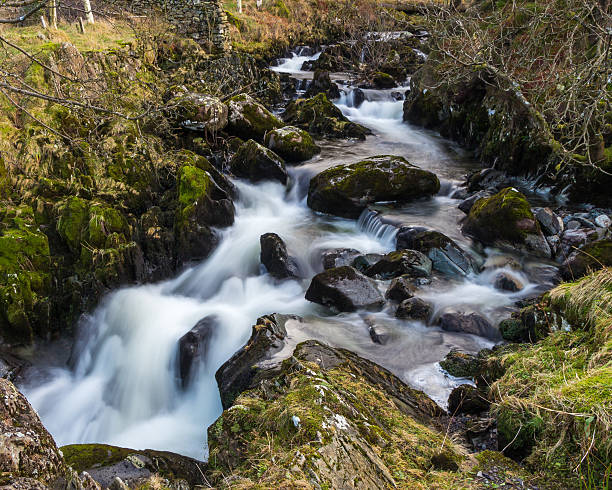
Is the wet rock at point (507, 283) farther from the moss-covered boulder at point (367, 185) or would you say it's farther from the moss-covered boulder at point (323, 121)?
the moss-covered boulder at point (323, 121)

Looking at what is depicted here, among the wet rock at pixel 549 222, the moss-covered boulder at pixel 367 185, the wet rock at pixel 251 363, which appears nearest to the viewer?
the wet rock at pixel 251 363

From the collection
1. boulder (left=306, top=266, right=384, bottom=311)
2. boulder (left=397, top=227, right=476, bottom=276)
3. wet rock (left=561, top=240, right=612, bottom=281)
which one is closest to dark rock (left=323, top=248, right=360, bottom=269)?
boulder (left=306, top=266, right=384, bottom=311)

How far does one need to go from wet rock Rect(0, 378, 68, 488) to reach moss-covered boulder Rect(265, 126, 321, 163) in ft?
35.4

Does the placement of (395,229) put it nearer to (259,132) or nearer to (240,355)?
(240,355)

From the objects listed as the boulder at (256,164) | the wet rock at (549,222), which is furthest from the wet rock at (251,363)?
the boulder at (256,164)

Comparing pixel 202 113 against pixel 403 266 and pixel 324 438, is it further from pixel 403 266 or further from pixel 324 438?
pixel 324 438

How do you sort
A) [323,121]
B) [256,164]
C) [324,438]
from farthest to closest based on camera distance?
1. [323,121]
2. [256,164]
3. [324,438]

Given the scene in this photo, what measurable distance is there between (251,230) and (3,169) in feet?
16.4

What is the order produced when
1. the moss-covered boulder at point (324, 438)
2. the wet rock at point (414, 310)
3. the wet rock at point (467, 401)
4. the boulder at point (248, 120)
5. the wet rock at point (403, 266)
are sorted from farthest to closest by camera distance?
the boulder at point (248, 120), the wet rock at point (403, 266), the wet rock at point (414, 310), the wet rock at point (467, 401), the moss-covered boulder at point (324, 438)

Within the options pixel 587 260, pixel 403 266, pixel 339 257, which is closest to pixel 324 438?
pixel 403 266

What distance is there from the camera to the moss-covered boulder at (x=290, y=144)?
12.4m

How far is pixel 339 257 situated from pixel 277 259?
129cm

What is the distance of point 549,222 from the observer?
8133 mm

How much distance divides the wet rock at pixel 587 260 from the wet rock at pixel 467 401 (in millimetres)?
2831
